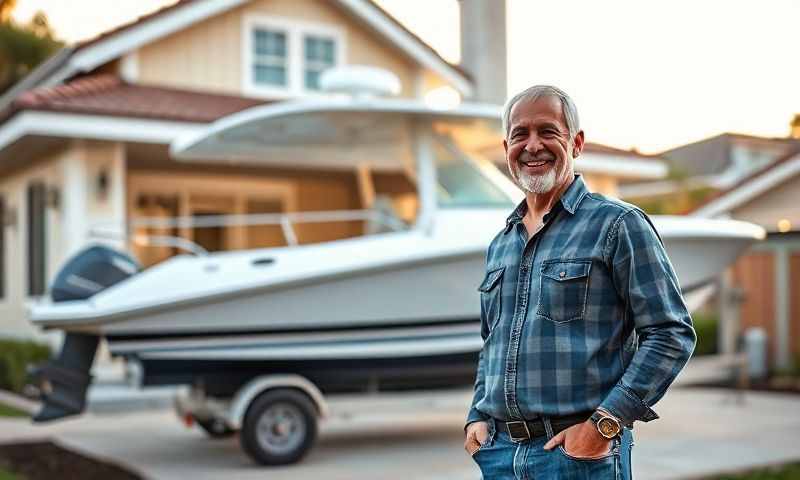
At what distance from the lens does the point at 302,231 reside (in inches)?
527

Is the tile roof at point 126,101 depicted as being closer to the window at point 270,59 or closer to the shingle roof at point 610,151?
the window at point 270,59

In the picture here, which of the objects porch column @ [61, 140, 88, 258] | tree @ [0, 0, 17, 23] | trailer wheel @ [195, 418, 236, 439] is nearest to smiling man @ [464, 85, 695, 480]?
trailer wheel @ [195, 418, 236, 439]

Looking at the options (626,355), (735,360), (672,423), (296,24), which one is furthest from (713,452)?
(296,24)

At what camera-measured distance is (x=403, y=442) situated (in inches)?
327

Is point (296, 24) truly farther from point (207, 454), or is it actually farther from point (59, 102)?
point (207, 454)

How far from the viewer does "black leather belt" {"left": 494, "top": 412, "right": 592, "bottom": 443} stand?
240cm

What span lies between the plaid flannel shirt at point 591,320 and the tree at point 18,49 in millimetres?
28919

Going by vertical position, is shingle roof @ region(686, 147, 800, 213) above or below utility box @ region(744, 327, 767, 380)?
above

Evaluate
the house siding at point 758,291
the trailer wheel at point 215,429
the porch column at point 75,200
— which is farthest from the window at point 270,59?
the house siding at point 758,291

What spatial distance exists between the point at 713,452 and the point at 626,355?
5279 mm

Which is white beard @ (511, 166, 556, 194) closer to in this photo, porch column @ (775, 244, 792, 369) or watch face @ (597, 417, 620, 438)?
watch face @ (597, 417, 620, 438)

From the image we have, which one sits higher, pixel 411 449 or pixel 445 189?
pixel 445 189

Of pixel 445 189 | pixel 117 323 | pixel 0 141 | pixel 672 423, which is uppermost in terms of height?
pixel 0 141

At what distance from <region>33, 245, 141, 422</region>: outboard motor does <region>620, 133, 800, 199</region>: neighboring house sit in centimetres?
2186
